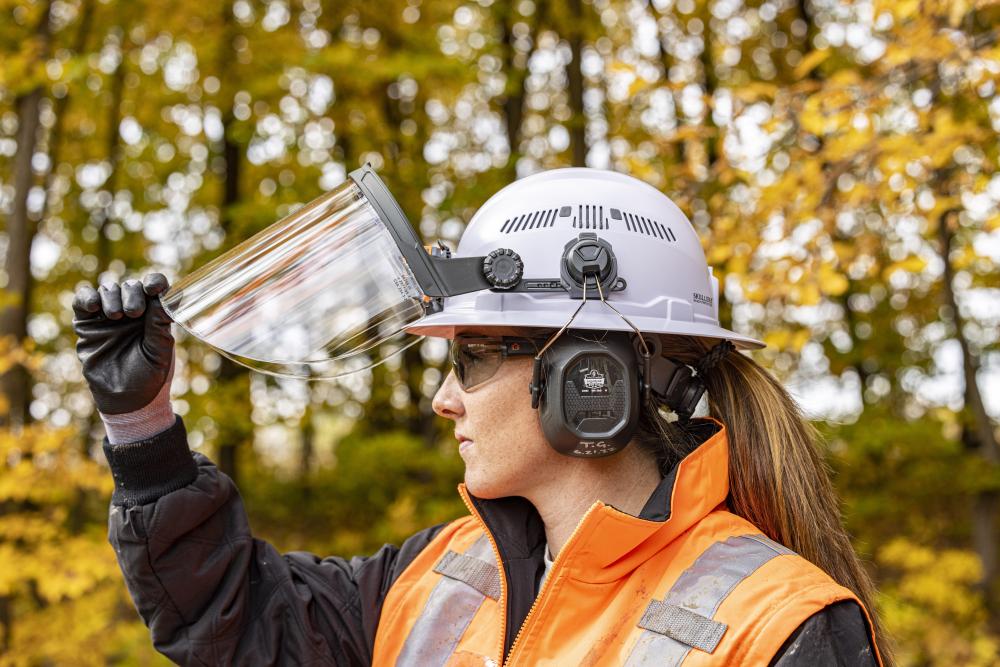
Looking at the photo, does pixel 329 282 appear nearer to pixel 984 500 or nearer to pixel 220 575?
pixel 220 575

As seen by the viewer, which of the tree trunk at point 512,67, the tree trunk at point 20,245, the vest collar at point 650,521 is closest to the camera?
the vest collar at point 650,521

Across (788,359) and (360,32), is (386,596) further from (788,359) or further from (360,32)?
(788,359)

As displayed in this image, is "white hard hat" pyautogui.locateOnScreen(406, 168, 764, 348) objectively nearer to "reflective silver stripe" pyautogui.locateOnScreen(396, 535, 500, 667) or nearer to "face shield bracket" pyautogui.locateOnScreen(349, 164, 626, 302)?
"face shield bracket" pyautogui.locateOnScreen(349, 164, 626, 302)

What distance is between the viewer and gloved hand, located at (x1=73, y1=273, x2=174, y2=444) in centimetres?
180

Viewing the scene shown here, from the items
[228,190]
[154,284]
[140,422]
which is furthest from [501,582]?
[228,190]

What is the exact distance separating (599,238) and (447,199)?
5192 millimetres

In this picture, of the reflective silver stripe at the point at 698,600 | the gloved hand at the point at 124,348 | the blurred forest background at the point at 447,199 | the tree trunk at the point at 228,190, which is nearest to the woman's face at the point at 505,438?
the reflective silver stripe at the point at 698,600

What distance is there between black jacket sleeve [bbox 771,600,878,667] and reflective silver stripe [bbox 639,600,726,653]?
10 cm

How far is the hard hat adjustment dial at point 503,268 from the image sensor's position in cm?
178

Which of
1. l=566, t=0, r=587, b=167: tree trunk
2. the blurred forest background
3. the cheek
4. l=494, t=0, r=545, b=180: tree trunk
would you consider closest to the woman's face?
the cheek

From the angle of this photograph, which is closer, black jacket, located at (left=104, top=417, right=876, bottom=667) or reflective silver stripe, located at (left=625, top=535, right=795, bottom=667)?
reflective silver stripe, located at (left=625, top=535, right=795, bottom=667)

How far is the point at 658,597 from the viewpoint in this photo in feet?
5.26

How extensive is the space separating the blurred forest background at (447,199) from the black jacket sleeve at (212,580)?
188cm

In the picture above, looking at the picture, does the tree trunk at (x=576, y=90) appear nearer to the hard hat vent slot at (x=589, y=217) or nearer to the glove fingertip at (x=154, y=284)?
the hard hat vent slot at (x=589, y=217)
